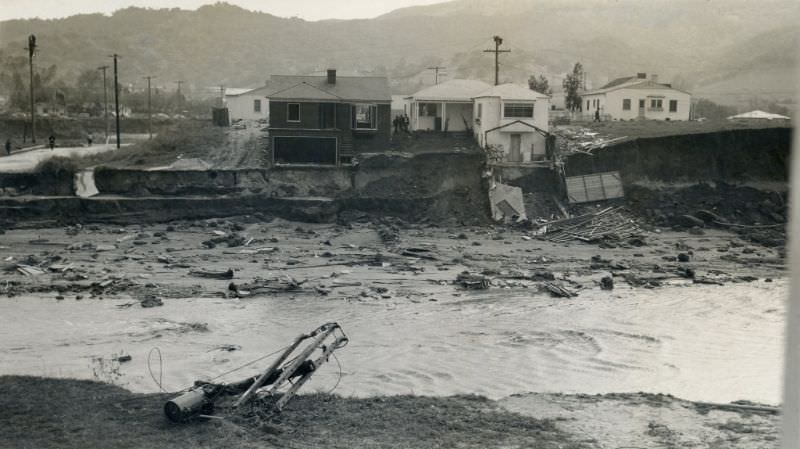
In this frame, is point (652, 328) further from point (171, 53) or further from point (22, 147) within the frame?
point (171, 53)

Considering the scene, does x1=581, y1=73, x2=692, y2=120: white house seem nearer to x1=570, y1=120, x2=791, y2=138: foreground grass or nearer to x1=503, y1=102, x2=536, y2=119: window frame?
x1=570, y1=120, x2=791, y2=138: foreground grass

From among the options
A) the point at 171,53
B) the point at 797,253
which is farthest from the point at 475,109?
the point at 171,53

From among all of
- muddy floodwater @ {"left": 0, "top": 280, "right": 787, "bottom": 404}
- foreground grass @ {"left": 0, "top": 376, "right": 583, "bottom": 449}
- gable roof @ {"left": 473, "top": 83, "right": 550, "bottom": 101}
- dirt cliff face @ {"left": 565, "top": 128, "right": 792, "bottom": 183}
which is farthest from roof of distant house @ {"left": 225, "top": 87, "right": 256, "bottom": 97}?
foreground grass @ {"left": 0, "top": 376, "right": 583, "bottom": 449}

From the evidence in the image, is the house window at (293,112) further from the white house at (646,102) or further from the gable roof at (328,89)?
the white house at (646,102)

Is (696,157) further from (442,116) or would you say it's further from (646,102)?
(646,102)

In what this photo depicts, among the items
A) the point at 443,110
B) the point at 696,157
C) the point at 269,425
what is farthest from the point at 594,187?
the point at 269,425

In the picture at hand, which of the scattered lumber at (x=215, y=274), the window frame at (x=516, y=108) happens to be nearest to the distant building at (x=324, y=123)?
the window frame at (x=516, y=108)
